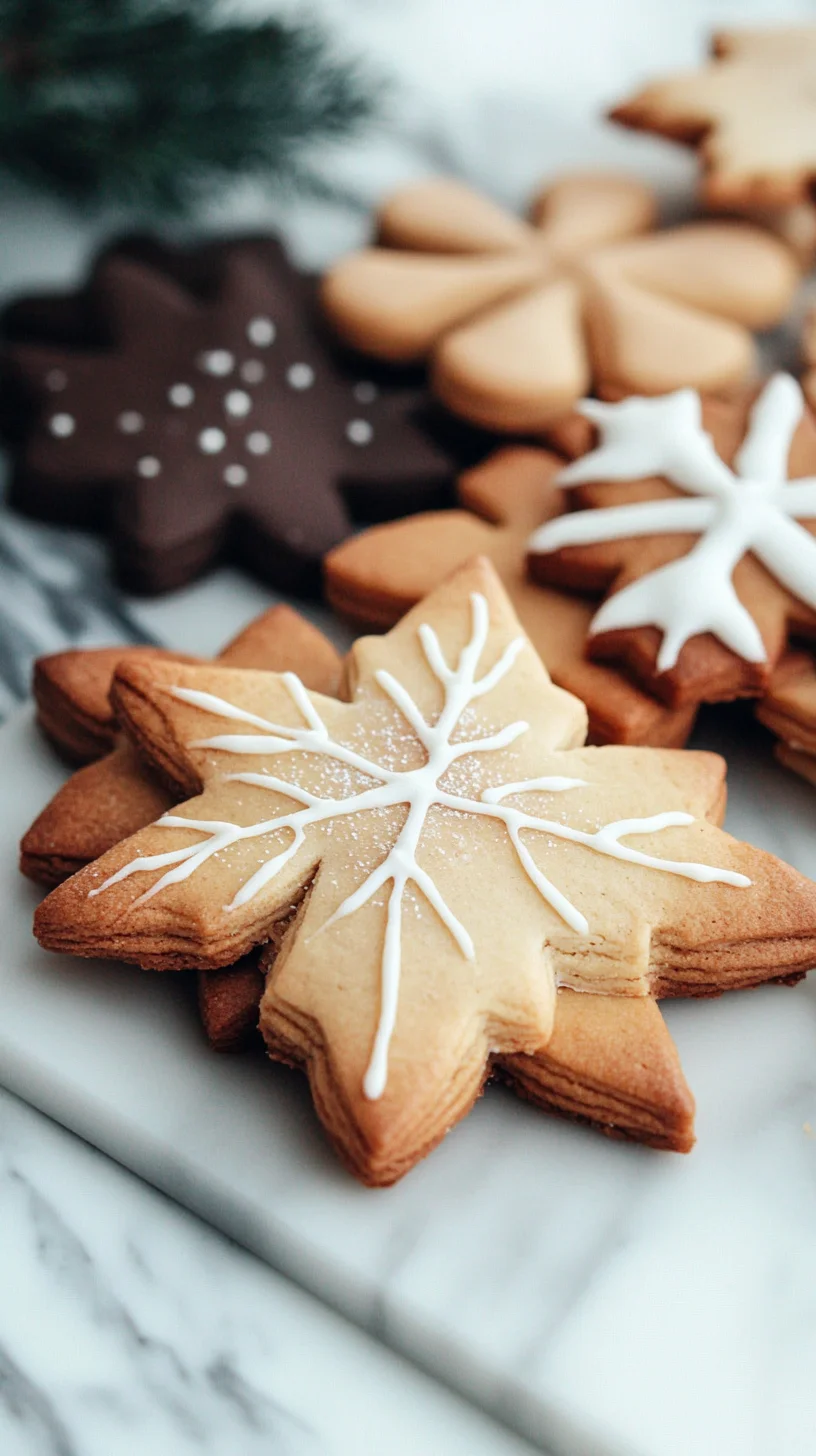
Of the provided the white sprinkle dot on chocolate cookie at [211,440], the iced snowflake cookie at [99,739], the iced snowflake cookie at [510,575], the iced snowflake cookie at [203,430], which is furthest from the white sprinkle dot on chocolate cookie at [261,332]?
the iced snowflake cookie at [99,739]

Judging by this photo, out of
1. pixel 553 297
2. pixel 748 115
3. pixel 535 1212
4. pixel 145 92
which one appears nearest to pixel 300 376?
pixel 553 297

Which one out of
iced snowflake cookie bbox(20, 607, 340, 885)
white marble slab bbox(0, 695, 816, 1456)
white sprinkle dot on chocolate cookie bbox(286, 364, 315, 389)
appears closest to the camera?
white marble slab bbox(0, 695, 816, 1456)

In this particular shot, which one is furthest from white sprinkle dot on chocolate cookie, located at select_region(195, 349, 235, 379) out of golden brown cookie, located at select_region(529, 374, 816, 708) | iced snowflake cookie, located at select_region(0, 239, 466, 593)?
golden brown cookie, located at select_region(529, 374, 816, 708)

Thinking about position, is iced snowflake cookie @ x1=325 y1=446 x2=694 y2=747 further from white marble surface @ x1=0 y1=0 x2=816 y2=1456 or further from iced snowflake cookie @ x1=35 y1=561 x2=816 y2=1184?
white marble surface @ x1=0 y1=0 x2=816 y2=1456

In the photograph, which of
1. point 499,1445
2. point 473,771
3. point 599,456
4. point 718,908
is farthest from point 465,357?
point 499,1445

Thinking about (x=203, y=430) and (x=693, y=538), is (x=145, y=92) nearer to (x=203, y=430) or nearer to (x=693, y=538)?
(x=203, y=430)

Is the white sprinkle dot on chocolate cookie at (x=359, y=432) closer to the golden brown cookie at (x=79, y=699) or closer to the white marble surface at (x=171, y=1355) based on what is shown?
the golden brown cookie at (x=79, y=699)
